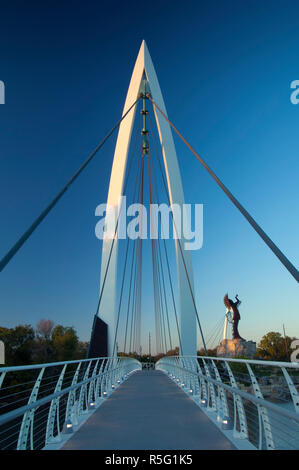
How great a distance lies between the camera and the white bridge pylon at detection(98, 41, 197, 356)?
51.7 ft

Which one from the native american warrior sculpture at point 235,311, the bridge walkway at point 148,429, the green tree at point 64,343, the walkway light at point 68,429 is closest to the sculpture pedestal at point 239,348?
the native american warrior sculpture at point 235,311

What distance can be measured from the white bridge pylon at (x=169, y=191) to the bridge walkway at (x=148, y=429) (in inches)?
367

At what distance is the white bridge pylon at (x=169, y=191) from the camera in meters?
15.8

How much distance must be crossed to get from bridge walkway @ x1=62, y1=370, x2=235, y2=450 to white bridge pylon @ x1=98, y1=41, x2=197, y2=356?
30.6 feet

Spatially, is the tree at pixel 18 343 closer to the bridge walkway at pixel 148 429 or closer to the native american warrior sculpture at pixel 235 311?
the native american warrior sculpture at pixel 235 311

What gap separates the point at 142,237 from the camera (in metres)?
20.9

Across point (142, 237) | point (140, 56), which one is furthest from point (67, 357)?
point (140, 56)

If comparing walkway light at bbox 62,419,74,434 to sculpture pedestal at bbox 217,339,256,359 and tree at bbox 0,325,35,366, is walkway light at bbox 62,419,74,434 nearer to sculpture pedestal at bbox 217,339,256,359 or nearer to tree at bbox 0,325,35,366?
sculpture pedestal at bbox 217,339,256,359

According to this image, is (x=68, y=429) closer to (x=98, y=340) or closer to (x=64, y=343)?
(x=98, y=340)

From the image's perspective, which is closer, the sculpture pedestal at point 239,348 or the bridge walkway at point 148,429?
the bridge walkway at point 148,429
